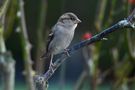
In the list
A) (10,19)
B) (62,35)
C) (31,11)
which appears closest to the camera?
(62,35)

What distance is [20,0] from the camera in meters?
4.28

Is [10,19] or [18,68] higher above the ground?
[18,68]

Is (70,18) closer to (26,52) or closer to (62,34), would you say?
(62,34)

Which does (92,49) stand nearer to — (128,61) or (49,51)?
(128,61)

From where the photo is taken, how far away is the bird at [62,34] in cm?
414

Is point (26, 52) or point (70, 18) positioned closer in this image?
point (70, 18)

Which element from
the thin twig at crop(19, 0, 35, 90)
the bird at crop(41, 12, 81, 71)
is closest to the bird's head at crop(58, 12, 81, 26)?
the bird at crop(41, 12, 81, 71)

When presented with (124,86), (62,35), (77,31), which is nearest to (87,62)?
(124,86)

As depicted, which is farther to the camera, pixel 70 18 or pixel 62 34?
pixel 62 34

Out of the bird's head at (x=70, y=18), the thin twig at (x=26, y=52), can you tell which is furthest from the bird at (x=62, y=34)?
the thin twig at (x=26, y=52)

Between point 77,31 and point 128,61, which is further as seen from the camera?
point 77,31

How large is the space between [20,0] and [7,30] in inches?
21.6

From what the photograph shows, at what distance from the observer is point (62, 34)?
14.0 feet

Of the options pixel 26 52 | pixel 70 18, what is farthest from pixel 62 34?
pixel 26 52
